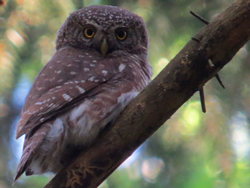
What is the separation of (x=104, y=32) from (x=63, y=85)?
90 cm

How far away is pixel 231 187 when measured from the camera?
354cm

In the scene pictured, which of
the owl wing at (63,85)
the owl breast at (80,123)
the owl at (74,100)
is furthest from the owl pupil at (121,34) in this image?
the owl breast at (80,123)

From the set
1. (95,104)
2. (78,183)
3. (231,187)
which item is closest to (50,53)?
(95,104)

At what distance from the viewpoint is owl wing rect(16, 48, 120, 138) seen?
2.33 m

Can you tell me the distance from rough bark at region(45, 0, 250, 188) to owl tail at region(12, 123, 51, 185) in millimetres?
254

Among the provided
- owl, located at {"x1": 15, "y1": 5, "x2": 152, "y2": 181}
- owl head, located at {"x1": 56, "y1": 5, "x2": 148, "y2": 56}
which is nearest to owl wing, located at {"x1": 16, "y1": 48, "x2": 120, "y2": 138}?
owl, located at {"x1": 15, "y1": 5, "x2": 152, "y2": 181}

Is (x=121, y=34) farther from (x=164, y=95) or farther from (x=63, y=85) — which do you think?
(x=164, y=95)

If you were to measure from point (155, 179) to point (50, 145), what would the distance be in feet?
5.91

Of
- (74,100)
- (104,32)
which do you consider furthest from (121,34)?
(74,100)

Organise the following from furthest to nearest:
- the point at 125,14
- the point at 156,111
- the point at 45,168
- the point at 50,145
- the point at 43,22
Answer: the point at 43,22 < the point at 125,14 < the point at 45,168 < the point at 50,145 < the point at 156,111

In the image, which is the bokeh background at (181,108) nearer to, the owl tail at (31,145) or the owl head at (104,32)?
the owl head at (104,32)

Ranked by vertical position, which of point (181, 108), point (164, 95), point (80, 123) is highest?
point (164, 95)

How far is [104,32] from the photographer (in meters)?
3.25

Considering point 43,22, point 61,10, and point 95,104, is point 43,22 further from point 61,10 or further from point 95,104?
point 95,104
